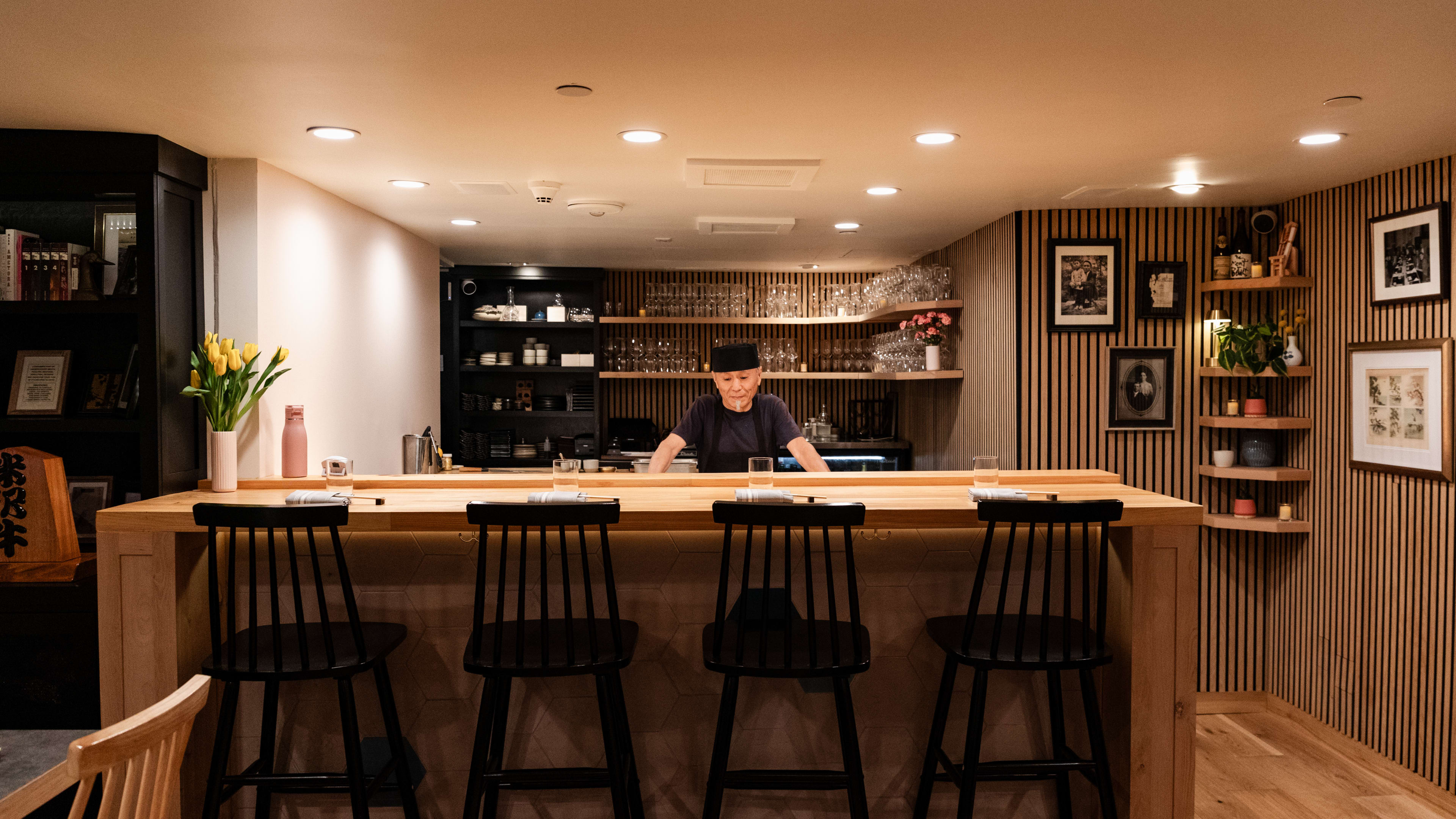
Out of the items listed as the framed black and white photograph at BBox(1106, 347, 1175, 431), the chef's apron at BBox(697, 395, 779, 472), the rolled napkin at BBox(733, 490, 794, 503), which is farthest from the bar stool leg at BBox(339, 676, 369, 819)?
the framed black and white photograph at BBox(1106, 347, 1175, 431)

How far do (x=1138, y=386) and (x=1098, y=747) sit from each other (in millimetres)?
2814

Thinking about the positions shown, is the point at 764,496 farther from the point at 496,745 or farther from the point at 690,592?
the point at 496,745

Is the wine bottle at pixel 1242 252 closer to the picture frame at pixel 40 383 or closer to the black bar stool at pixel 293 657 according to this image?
the black bar stool at pixel 293 657

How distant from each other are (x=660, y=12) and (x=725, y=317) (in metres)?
4.71

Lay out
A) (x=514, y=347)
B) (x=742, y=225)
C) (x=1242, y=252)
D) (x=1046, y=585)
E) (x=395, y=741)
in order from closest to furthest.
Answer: (x=1046, y=585) → (x=395, y=741) → (x=1242, y=252) → (x=742, y=225) → (x=514, y=347)

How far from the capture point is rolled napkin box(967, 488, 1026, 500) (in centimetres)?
288

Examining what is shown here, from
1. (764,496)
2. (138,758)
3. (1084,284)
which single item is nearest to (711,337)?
(1084,284)

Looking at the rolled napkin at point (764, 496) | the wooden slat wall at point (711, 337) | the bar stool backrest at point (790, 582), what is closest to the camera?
the bar stool backrest at point (790, 582)

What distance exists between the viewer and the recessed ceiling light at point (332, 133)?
328 cm

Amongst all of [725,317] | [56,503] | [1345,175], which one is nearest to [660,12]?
[56,503]

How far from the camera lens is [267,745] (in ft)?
9.38

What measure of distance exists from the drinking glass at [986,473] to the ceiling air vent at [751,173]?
1404 mm

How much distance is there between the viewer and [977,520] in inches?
110

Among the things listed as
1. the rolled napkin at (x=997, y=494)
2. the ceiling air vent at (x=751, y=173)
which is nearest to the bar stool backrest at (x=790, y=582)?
the rolled napkin at (x=997, y=494)
